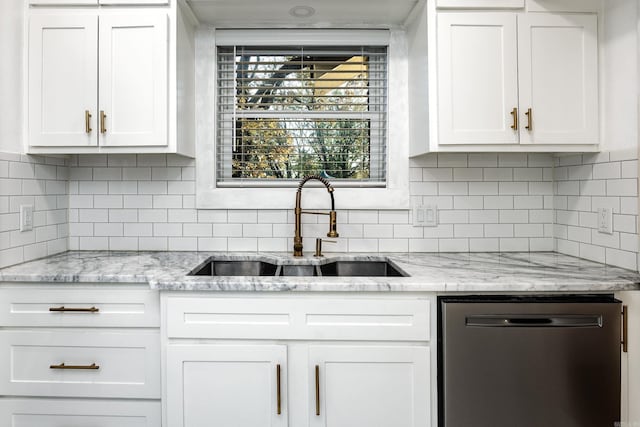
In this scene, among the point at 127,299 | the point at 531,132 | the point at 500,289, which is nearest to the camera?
the point at 500,289

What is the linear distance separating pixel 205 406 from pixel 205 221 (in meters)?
0.99

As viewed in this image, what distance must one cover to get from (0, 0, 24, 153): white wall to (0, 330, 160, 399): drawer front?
2.82 feet

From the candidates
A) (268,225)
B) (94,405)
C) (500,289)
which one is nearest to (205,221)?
(268,225)

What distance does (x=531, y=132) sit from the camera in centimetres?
183

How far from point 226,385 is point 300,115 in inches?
56.1

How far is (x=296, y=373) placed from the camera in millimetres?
1548

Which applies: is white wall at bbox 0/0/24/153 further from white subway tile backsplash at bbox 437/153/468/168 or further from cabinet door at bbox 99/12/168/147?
white subway tile backsplash at bbox 437/153/468/168

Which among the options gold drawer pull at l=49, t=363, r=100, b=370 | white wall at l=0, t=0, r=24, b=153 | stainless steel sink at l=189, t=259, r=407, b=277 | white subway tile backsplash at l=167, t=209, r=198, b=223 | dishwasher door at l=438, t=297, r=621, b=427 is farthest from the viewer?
white subway tile backsplash at l=167, t=209, r=198, b=223

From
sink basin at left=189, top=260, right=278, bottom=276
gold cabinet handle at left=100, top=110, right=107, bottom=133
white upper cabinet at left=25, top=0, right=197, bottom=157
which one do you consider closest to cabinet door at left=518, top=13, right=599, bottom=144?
sink basin at left=189, top=260, right=278, bottom=276

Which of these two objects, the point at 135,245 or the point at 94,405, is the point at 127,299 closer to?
the point at 94,405

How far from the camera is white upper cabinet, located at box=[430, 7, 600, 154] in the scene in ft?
5.99

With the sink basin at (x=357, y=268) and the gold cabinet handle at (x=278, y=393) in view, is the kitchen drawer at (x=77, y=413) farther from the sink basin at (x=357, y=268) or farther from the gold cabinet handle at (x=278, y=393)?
the sink basin at (x=357, y=268)

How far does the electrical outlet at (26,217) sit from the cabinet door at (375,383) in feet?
4.83

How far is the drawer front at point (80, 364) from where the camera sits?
1.63 m
